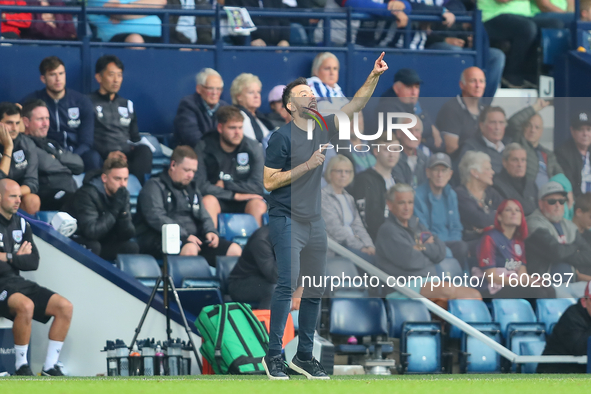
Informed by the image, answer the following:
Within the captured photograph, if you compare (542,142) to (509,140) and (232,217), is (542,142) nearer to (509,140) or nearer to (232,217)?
(509,140)

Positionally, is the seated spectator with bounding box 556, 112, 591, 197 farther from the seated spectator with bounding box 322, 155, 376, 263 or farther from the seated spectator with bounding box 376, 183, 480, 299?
the seated spectator with bounding box 322, 155, 376, 263

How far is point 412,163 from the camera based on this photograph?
274 inches

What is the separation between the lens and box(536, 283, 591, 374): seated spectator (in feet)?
23.8

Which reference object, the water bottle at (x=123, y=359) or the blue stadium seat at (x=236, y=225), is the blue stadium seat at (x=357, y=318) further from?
the water bottle at (x=123, y=359)

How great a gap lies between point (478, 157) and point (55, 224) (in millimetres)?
3247

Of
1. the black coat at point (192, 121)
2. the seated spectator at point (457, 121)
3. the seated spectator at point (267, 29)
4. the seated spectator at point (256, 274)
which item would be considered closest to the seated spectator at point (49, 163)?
the black coat at point (192, 121)

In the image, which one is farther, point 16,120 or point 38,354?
point 16,120

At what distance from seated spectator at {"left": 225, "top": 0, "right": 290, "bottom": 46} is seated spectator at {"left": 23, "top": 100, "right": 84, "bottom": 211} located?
2.81m

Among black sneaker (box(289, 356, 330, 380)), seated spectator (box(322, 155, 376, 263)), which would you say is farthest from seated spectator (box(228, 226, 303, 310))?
black sneaker (box(289, 356, 330, 380))

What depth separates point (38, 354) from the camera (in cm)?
716

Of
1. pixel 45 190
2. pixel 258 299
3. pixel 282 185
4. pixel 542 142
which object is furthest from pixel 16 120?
pixel 542 142

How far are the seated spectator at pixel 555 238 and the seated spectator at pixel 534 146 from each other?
11 centimetres

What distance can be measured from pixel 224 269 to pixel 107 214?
1010 mm

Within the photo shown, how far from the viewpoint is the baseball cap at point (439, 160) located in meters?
7.01
